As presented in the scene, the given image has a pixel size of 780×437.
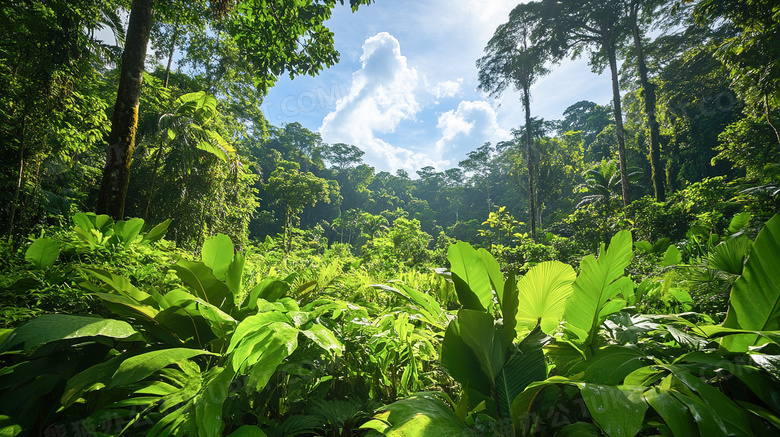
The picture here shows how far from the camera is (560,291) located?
31.1 inches

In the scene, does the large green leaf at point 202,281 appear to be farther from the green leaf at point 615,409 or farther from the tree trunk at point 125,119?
the tree trunk at point 125,119

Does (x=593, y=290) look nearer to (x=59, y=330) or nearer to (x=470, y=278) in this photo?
(x=470, y=278)

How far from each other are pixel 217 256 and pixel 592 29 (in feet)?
58.0

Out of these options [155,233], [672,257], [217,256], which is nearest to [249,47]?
[155,233]

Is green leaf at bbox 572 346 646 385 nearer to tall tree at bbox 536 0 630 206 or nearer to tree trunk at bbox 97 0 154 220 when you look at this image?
tree trunk at bbox 97 0 154 220

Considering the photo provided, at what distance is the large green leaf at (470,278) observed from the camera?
0.80 m

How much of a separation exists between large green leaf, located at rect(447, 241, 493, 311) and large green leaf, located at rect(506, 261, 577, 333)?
0.10 meters

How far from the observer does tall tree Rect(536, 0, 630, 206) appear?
12.0 m

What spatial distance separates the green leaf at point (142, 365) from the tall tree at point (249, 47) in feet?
9.15

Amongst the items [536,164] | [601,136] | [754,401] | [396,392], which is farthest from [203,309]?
[601,136]

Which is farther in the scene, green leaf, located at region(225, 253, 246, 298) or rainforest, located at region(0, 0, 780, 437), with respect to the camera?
green leaf, located at region(225, 253, 246, 298)

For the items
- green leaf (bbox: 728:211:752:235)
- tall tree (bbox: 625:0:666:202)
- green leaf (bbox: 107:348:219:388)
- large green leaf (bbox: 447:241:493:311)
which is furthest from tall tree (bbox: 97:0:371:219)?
tall tree (bbox: 625:0:666:202)

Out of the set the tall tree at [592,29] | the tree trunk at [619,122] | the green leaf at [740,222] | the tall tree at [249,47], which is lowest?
the green leaf at [740,222]

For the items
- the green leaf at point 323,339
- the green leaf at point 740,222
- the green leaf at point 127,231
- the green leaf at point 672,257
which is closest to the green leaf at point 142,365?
the green leaf at point 323,339
